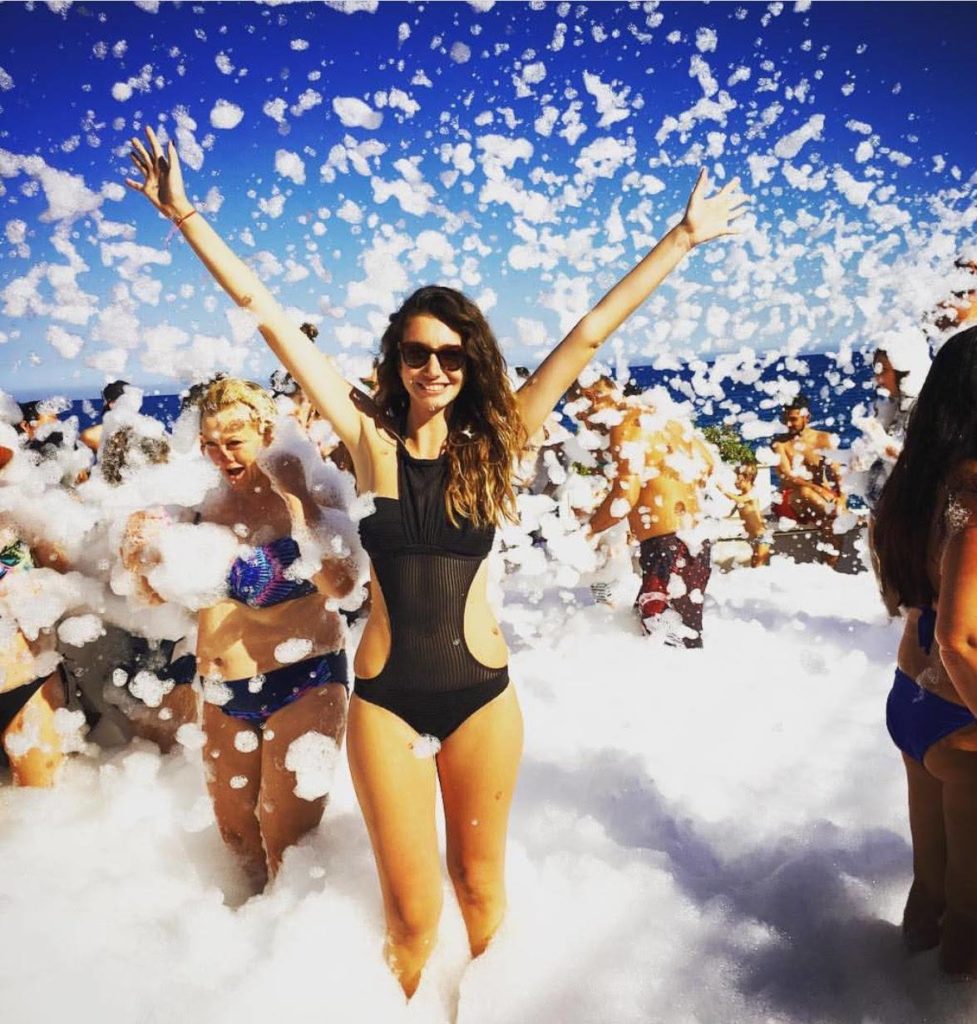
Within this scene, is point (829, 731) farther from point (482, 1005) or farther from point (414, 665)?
point (414, 665)

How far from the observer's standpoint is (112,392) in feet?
13.6

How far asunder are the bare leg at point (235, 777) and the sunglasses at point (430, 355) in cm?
132

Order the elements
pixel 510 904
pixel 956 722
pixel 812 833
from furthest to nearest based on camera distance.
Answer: pixel 812 833 → pixel 510 904 → pixel 956 722

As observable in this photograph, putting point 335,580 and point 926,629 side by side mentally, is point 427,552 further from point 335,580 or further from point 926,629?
point 926,629

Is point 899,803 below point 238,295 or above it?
below

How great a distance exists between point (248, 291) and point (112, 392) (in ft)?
8.62

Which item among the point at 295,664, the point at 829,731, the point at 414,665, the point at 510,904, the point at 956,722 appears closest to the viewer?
the point at 956,722

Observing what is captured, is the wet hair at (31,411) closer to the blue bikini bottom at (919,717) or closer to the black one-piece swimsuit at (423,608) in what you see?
the black one-piece swimsuit at (423,608)

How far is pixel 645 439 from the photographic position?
4.44 metres

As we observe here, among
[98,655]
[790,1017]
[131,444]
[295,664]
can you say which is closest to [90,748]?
[98,655]

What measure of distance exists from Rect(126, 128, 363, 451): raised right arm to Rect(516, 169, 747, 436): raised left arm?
513 mm

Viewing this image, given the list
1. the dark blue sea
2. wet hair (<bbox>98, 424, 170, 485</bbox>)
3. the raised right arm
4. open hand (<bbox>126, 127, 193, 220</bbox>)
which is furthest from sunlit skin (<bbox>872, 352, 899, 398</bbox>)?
the dark blue sea

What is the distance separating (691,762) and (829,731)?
0.93 meters

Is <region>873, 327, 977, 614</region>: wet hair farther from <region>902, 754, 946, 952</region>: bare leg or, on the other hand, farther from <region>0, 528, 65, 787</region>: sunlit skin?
<region>0, 528, 65, 787</region>: sunlit skin
